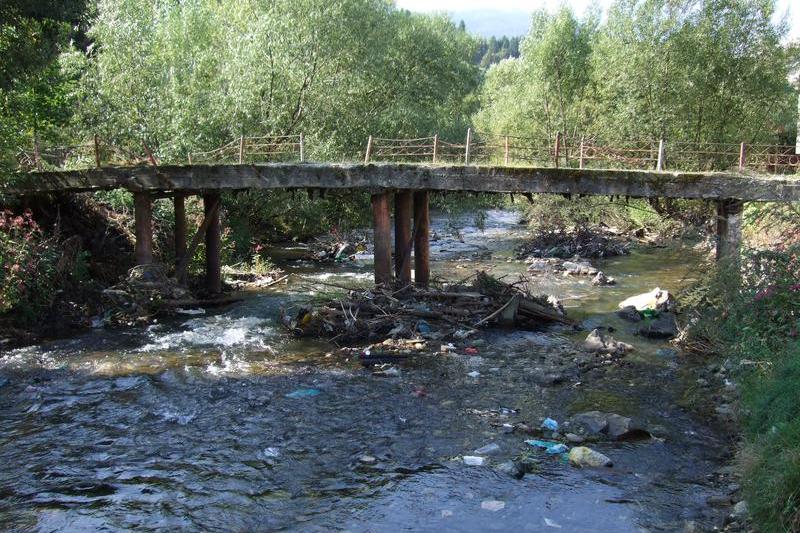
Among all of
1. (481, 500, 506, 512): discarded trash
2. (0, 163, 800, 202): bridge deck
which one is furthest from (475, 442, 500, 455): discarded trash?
(0, 163, 800, 202): bridge deck

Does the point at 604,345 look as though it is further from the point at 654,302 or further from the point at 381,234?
the point at 381,234

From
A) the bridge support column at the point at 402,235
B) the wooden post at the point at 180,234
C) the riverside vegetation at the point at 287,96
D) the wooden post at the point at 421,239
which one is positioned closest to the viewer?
the riverside vegetation at the point at 287,96

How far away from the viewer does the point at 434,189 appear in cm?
1484

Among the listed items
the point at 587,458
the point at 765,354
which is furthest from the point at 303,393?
the point at 765,354

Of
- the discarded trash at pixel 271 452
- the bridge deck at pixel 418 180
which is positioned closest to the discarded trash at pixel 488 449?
the discarded trash at pixel 271 452

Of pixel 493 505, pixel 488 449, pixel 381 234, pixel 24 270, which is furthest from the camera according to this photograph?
pixel 381 234

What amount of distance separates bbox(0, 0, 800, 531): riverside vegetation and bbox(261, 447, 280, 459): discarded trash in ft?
25.5

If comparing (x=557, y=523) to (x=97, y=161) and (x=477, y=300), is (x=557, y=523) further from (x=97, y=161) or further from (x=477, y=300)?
(x=97, y=161)

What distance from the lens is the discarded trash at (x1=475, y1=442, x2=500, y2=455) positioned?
799 cm

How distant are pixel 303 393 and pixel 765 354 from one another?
6.24 meters

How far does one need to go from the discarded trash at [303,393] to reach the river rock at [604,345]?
16.8 ft

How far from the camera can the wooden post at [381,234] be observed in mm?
15281

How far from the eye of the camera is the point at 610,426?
8570 mm

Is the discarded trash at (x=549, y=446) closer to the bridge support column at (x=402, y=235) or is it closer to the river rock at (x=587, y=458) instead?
the river rock at (x=587, y=458)
